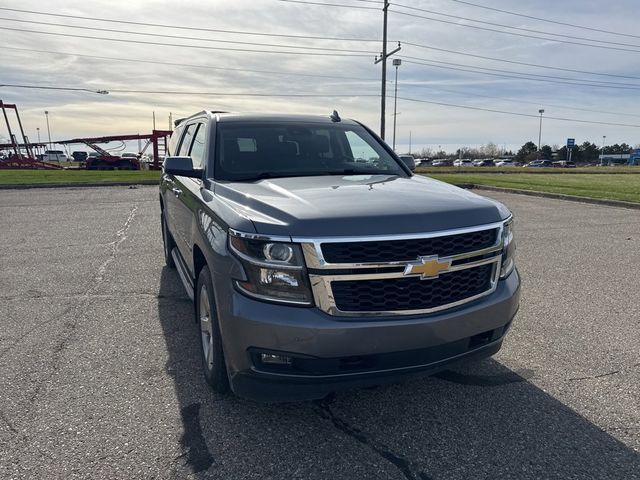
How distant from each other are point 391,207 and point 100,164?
36.2 m

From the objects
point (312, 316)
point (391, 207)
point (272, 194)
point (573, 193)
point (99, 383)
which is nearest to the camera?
point (312, 316)

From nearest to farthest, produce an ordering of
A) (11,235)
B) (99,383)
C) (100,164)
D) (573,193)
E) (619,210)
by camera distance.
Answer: (99,383), (11,235), (619,210), (573,193), (100,164)

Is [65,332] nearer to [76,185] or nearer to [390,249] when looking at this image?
[390,249]

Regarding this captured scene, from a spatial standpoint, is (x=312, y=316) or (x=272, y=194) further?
(x=272, y=194)

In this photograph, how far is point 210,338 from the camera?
10.4 feet

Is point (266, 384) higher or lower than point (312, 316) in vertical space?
lower

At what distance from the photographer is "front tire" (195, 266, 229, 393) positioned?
2979 mm

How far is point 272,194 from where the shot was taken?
10.1 feet

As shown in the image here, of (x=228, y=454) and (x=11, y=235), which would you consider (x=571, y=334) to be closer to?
(x=228, y=454)

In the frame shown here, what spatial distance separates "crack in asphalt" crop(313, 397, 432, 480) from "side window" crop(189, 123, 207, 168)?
7.11ft

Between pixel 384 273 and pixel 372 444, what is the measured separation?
3.22 ft

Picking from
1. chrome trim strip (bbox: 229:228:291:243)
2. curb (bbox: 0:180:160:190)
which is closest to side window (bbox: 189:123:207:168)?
chrome trim strip (bbox: 229:228:291:243)

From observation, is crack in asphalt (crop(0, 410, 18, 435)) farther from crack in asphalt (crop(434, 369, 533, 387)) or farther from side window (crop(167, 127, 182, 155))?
side window (crop(167, 127, 182, 155))

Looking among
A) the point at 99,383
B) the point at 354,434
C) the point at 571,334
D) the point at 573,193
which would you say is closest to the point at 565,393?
the point at 571,334
